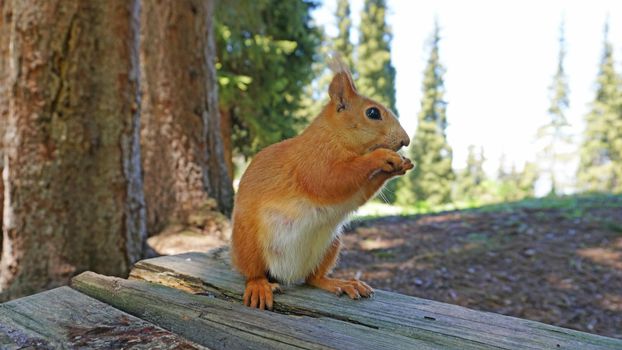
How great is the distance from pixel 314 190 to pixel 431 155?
22.4 metres

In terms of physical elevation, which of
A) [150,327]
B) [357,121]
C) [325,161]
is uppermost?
[357,121]

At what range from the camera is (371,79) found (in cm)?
1927

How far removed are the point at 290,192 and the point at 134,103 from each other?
1578mm

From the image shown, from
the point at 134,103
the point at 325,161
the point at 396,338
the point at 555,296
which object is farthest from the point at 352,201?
the point at 555,296

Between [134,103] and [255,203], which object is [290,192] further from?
[134,103]

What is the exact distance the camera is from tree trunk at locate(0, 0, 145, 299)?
7.93 feet

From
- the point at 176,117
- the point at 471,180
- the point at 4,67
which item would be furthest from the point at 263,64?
the point at 471,180

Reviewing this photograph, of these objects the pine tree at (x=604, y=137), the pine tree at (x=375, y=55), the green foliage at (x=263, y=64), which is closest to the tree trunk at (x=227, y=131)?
the green foliage at (x=263, y=64)

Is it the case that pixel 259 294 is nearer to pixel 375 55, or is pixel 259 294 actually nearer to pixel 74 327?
pixel 74 327

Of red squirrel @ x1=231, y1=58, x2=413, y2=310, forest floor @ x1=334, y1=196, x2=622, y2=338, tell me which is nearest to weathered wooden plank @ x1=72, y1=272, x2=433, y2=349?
red squirrel @ x1=231, y1=58, x2=413, y2=310

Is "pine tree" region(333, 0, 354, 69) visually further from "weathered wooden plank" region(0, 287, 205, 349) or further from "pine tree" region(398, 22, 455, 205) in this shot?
"weathered wooden plank" region(0, 287, 205, 349)

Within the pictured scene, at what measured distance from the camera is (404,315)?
1325 mm

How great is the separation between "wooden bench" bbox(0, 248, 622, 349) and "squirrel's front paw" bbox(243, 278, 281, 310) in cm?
3

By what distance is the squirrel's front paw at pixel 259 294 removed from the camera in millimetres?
1396
